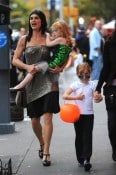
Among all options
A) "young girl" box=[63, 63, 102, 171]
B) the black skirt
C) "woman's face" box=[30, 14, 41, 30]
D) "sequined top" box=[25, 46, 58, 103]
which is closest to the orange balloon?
"young girl" box=[63, 63, 102, 171]

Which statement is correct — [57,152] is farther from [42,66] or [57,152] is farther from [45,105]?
[42,66]

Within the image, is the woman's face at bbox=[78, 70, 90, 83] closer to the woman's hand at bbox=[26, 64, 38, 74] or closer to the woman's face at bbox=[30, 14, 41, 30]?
the woman's hand at bbox=[26, 64, 38, 74]

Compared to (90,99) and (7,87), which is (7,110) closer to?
(7,87)

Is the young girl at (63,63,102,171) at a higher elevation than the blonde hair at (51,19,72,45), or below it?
below

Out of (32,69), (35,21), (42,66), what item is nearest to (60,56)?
(42,66)

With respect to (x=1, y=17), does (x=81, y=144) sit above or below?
below

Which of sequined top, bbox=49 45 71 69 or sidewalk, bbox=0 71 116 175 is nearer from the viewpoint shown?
sidewalk, bbox=0 71 116 175

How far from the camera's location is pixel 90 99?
7355 mm

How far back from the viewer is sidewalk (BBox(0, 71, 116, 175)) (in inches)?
A: 286

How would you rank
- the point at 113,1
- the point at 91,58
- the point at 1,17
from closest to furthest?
the point at 1,17 → the point at 91,58 → the point at 113,1

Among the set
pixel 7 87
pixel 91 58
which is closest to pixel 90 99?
pixel 7 87

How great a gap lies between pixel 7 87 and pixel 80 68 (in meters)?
2.59

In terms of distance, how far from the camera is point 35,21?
7602 millimetres

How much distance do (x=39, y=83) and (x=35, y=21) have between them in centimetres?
75
